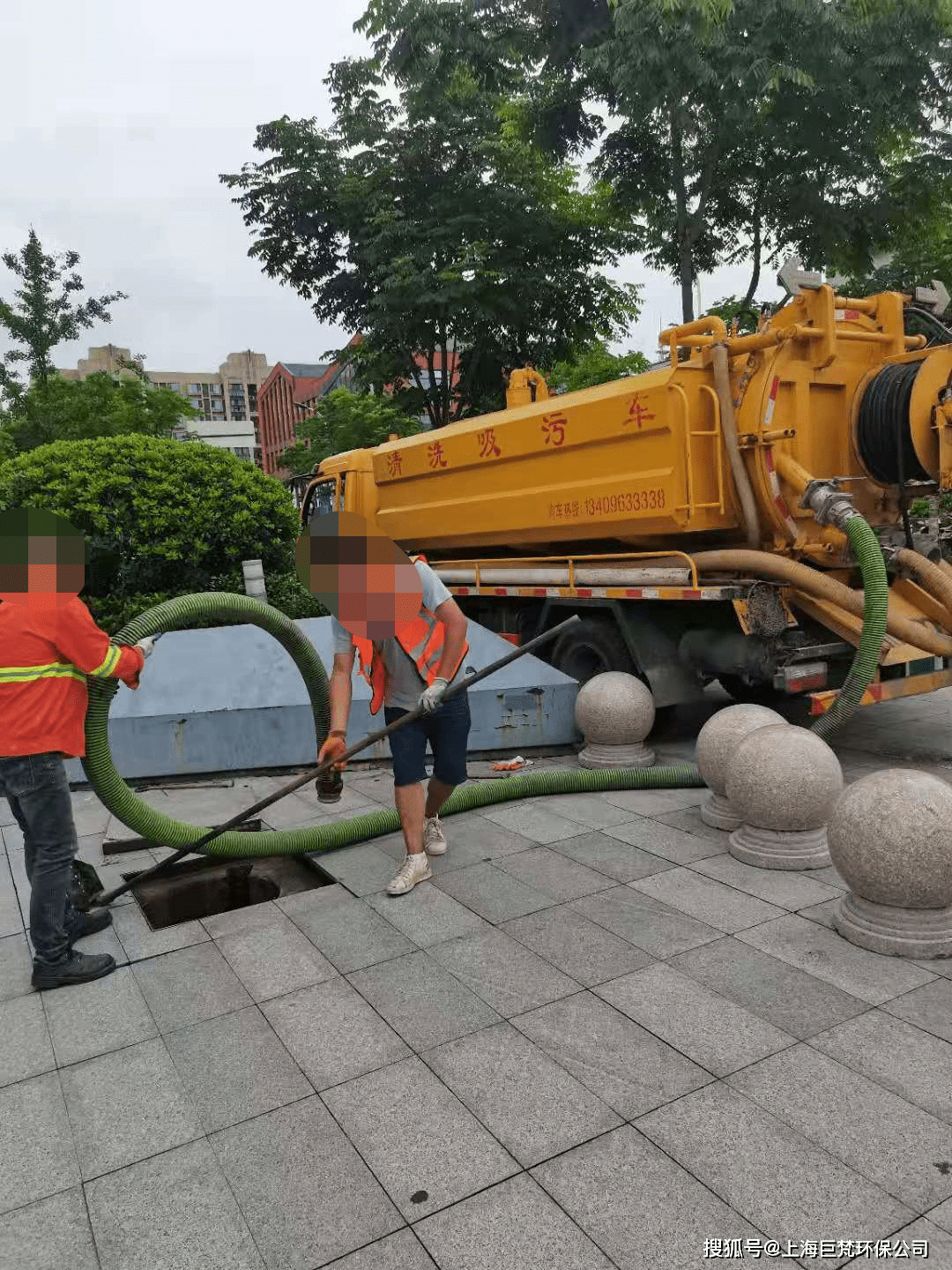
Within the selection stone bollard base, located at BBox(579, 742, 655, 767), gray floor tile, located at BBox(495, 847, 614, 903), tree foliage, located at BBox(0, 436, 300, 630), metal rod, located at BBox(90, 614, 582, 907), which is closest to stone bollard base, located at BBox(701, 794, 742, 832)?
gray floor tile, located at BBox(495, 847, 614, 903)

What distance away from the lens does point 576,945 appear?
11.9ft

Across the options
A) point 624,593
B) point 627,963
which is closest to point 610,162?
point 624,593

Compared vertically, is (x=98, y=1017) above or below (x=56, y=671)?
below

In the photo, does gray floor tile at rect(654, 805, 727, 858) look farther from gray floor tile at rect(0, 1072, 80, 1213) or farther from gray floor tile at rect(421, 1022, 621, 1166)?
gray floor tile at rect(0, 1072, 80, 1213)

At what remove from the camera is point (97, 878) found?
14.3 feet

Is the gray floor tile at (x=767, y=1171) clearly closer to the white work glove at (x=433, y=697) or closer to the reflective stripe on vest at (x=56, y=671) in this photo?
the white work glove at (x=433, y=697)

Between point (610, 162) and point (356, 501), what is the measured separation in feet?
26.3

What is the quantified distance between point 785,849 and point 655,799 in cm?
118

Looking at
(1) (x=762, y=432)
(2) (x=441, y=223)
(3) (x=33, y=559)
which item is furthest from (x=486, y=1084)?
(2) (x=441, y=223)

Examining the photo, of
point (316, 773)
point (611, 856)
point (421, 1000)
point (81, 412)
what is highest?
point (81, 412)

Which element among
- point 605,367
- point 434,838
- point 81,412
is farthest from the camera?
point 605,367

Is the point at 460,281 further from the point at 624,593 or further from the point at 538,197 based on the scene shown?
the point at 624,593

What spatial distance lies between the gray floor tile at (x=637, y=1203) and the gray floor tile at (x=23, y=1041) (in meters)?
1.70

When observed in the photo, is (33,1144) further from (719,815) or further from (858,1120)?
(719,815)
